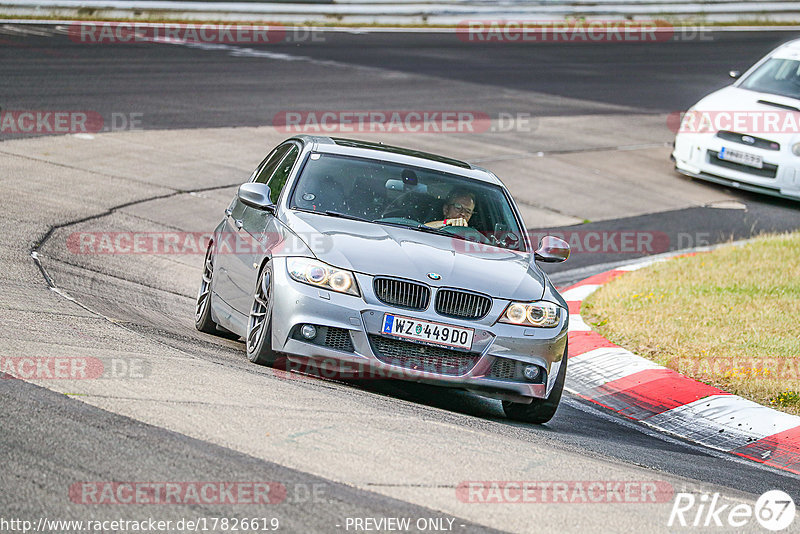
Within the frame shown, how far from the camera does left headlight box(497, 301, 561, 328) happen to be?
6891mm

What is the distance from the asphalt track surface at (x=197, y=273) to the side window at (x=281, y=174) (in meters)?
1.15

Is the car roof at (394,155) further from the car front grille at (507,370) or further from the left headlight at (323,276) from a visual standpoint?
the car front grille at (507,370)

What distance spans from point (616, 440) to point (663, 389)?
166 centimetres

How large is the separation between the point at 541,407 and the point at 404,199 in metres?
1.76

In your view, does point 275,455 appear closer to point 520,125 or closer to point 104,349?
point 104,349

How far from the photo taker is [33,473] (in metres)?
4.32

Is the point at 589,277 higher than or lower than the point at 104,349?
lower

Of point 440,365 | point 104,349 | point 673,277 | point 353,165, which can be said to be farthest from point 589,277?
point 104,349

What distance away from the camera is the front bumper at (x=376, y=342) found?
21.7ft

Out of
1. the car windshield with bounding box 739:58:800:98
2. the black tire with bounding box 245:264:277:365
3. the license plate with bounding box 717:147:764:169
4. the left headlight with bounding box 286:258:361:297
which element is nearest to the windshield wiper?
the black tire with bounding box 245:264:277:365

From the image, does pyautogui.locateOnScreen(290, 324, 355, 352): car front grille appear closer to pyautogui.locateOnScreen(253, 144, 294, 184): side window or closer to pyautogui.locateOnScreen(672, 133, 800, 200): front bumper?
pyautogui.locateOnScreen(253, 144, 294, 184): side window

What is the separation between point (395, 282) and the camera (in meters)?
6.74

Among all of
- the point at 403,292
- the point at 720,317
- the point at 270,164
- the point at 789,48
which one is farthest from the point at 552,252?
the point at 789,48

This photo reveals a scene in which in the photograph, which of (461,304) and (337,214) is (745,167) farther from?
(461,304)
